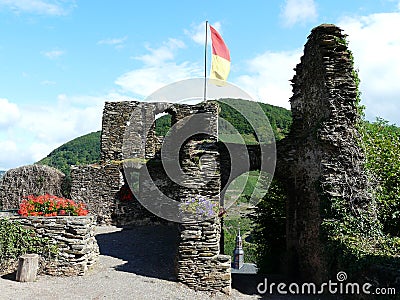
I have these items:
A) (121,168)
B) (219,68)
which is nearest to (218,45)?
(219,68)

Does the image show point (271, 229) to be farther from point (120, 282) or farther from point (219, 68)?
point (120, 282)

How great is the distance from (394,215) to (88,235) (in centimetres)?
713

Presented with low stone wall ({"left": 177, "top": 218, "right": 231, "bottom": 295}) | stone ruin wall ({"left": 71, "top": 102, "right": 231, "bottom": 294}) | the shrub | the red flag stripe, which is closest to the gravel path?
low stone wall ({"left": 177, "top": 218, "right": 231, "bottom": 295})

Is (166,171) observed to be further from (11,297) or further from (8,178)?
(11,297)

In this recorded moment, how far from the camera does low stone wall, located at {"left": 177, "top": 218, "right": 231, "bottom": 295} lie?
863 centimetres

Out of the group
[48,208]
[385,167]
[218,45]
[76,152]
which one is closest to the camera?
[48,208]

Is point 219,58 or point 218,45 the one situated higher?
point 218,45

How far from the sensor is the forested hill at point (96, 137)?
20.5 meters

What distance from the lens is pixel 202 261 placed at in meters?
8.72

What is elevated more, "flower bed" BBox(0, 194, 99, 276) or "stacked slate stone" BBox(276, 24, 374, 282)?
"stacked slate stone" BBox(276, 24, 374, 282)

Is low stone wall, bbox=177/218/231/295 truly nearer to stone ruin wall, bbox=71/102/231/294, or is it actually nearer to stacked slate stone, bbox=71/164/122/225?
stone ruin wall, bbox=71/102/231/294

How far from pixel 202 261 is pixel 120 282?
181 cm

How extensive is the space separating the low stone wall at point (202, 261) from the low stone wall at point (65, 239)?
87.8 inches

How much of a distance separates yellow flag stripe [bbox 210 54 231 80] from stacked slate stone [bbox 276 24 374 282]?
2.47m
